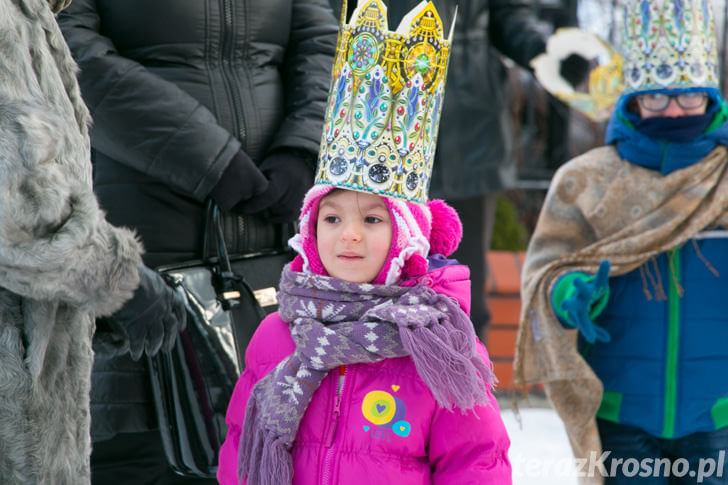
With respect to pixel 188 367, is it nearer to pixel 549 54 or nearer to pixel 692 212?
pixel 692 212

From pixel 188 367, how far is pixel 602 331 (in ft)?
3.66

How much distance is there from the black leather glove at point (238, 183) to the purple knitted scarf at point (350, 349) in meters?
0.60

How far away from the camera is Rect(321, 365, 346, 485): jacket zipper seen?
1.99 m

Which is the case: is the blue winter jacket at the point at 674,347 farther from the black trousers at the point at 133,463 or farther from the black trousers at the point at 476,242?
the black trousers at the point at 476,242

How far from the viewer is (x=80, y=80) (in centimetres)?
263

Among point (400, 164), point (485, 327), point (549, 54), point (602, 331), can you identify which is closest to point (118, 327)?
point (400, 164)

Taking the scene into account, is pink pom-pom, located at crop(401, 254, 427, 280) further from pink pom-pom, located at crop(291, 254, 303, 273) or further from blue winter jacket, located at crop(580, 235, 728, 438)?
blue winter jacket, located at crop(580, 235, 728, 438)

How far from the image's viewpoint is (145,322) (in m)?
2.15

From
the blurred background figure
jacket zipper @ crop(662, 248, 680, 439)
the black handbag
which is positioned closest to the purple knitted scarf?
the black handbag

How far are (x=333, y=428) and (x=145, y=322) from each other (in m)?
0.46

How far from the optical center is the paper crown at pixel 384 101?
2.11 meters

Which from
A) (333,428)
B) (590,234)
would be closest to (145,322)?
(333,428)

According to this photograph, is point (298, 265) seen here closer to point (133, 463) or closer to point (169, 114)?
point (169, 114)

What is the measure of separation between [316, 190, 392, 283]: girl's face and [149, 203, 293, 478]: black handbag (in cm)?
53
